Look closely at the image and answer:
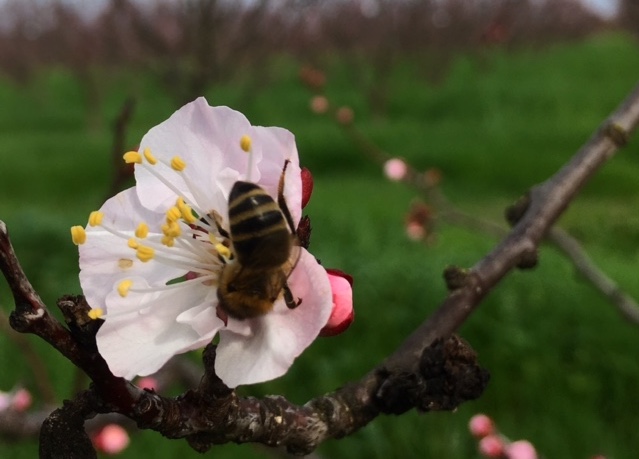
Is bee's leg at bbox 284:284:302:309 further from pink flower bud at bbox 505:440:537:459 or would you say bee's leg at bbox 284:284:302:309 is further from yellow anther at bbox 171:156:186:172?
pink flower bud at bbox 505:440:537:459

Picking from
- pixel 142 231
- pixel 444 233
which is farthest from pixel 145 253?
pixel 444 233

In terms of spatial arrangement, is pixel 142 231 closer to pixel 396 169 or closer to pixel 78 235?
pixel 78 235

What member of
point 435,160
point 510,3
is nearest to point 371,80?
point 510,3

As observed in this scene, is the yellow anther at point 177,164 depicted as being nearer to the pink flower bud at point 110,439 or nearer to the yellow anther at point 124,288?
the yellow anther at point 124,288

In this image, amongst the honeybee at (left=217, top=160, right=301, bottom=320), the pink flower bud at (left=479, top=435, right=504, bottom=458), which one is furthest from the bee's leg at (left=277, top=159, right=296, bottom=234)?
the pink flower bud at (left=479, top=435, right=504, bottom=458)

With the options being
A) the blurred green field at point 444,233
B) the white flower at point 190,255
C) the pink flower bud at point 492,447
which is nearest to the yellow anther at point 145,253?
the white flower at point 190,255

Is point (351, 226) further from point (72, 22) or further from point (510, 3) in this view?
point (72, 22)

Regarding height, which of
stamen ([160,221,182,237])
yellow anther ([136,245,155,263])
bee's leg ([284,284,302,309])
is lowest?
bee's leg ([284,284,302,309])

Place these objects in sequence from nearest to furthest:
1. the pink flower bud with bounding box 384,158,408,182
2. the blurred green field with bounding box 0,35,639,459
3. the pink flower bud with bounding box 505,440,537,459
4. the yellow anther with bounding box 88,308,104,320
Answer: the yellow anther with bounding box 88,308,104,320
the pink flower bud with bounding box 505,440,537,459
the blurred green field with bounding box 0,35,639,459
the pink flower bud with bounding box 384,158,408,182
